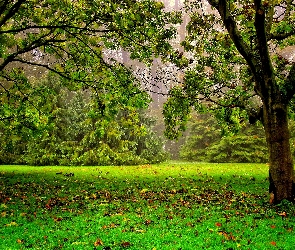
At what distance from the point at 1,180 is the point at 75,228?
389 inches

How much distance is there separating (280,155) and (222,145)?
23984 millimetres

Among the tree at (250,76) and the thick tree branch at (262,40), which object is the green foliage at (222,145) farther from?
the thick tree branch at (262,40)

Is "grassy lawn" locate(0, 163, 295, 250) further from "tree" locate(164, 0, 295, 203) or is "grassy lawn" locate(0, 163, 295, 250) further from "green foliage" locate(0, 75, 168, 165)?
"green foliage" locate(0, 75, 168, 165)

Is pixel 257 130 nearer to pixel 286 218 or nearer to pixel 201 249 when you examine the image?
pixel 286 218

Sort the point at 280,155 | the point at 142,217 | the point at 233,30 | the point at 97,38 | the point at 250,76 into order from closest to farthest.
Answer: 1. the point at 142,217
2. the point at 280,155
3. the point at 233,30
4. the point at 250,76
5. the point at 97,38

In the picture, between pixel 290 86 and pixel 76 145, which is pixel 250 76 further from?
pixel 76 145

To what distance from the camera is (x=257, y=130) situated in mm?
33875

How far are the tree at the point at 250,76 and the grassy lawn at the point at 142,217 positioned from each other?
5.62ft

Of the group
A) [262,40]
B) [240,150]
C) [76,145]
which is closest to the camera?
[262,40]

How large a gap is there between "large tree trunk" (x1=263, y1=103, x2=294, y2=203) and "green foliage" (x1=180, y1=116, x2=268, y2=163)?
68.6 feet

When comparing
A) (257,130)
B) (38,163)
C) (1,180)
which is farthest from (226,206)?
(257,130)

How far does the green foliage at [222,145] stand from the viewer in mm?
31791

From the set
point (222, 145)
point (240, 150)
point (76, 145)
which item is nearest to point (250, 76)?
point (76, 145)

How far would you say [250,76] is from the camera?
13258 millimetres
